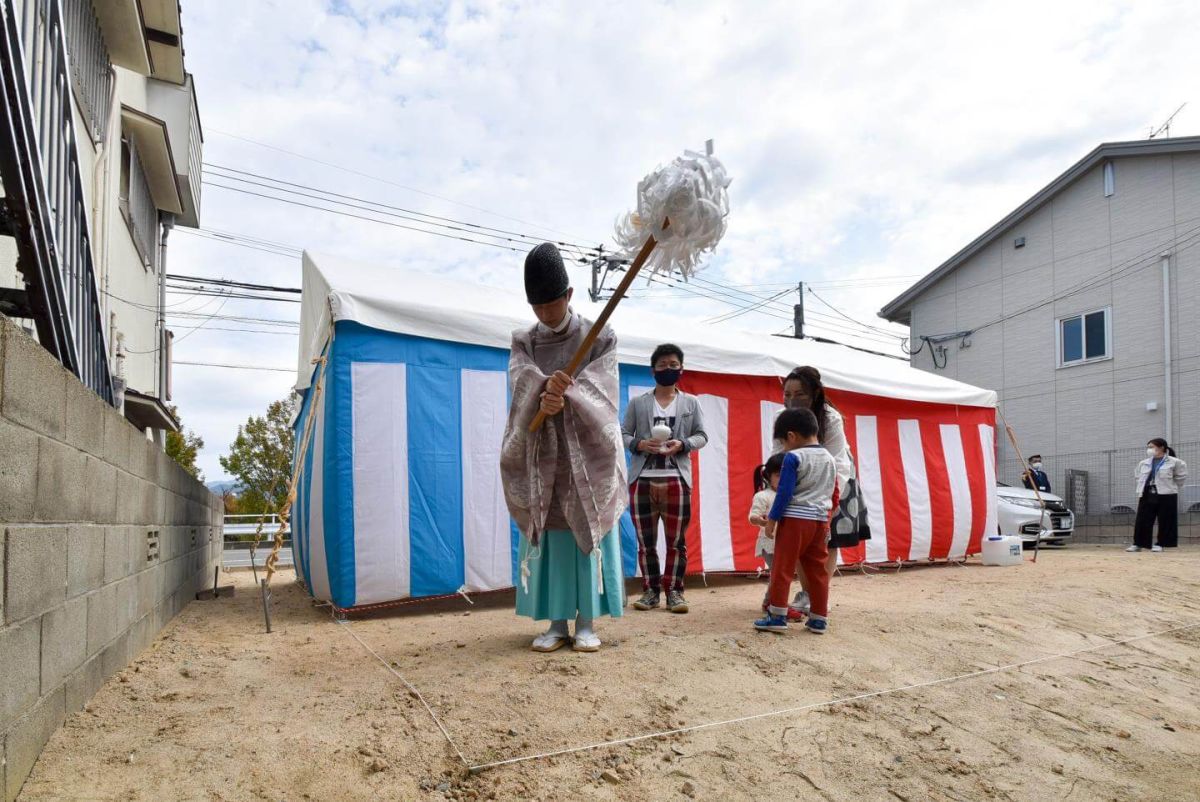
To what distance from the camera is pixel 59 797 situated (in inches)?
66.7

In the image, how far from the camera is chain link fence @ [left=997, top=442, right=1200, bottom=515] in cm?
1116

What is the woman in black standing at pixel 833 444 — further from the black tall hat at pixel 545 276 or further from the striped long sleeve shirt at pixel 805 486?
the black tall hat at pixel 545 276

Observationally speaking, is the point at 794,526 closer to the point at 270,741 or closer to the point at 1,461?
the point at 270,741

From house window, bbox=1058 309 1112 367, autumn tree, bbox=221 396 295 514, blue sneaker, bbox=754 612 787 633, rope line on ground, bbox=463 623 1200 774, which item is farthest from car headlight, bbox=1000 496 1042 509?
autumn tree, bbox=221 396 295 514

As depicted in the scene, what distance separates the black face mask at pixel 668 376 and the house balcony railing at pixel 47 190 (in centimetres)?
272

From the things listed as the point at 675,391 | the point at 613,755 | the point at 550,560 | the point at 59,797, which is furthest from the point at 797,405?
the point at 59,797

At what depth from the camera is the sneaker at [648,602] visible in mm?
4148

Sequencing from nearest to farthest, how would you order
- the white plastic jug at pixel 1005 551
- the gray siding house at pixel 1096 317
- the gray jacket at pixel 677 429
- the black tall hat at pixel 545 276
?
1. the black tall hat at pixel 545 276
2. the gray jacket at pixel 677 429
3. the white plastic jug at pixel 1005 551
4. the gray siding house at pixel 1096 317

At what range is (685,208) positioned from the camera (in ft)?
8.46

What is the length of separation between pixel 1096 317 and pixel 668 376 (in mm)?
11920

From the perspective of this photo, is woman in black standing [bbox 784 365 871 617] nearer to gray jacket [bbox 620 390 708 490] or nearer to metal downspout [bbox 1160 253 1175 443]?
gray jacket [bbox 620 390 708 490]

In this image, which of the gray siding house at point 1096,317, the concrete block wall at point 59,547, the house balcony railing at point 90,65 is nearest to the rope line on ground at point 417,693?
the concrete block wall at point 59,547

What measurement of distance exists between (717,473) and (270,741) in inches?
158

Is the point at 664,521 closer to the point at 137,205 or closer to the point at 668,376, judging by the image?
the point at 668,376
